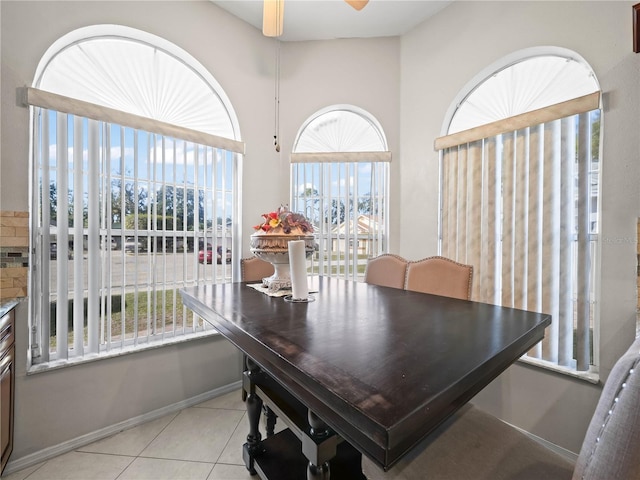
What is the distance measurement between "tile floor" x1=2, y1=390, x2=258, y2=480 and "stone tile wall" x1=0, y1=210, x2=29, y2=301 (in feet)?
3.30

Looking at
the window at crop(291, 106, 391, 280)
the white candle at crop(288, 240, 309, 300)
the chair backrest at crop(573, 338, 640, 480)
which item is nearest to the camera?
the chair backrest at crop(573, 338, 640, 480)

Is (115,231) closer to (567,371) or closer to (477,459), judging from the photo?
(477,459)

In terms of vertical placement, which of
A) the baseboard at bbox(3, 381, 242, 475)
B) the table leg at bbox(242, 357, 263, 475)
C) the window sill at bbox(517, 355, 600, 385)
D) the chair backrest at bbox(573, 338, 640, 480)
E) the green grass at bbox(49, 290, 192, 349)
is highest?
the chair backrest at bbox(573, 338, 640, 480)

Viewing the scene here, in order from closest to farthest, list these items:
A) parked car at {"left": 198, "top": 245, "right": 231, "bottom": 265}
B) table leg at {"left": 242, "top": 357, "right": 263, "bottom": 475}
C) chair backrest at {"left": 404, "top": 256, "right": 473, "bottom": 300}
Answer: table leg at {"left": 242, "top": 357, "right": 263, "bottom": 475} → chair backrest at {"left": 404, "top": 256, "right": 473, "bottom": 300} → parked car at {"left": 198, "top": 245, "right": 231, "bottom": 265}

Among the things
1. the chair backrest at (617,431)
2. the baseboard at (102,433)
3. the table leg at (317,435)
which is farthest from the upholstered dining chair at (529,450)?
the baseboard at (102,433)

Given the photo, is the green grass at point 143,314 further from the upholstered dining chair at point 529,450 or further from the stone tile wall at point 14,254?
the upholstered dining chair at point 529,450

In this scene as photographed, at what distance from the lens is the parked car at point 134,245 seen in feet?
6.60

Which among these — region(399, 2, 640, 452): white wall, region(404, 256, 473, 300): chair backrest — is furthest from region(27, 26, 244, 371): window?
region(399, 2, 640, 452): white wall

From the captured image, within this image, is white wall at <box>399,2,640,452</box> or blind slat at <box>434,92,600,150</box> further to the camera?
blind slat at <box>434,92,600,150</box>

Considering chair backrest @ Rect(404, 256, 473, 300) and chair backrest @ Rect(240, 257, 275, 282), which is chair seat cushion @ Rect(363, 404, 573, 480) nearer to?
chair backrest @ Rect(404, 256, 473, 300)

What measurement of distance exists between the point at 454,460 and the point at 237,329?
31.1 inches

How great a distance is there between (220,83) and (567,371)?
3.28 meters

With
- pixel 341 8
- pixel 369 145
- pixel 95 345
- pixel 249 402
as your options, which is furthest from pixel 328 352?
pixel 341 8

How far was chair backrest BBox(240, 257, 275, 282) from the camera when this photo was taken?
7.17 feet
